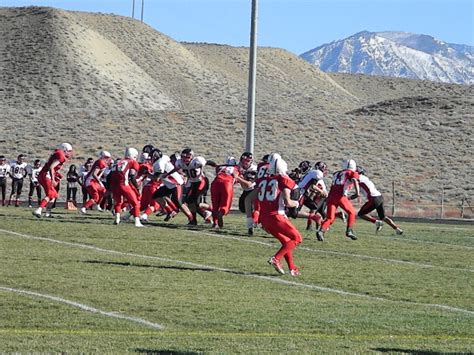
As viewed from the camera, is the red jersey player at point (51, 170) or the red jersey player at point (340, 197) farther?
the red jersey player at point (51, 170)

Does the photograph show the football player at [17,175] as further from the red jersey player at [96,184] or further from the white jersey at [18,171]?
the red jersey player at [96,184]

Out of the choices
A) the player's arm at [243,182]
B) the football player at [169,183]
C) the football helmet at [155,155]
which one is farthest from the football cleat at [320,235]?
the football helmet at [155,155]

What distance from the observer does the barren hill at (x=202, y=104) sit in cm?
6575

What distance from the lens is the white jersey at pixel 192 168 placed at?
2855 centimetres

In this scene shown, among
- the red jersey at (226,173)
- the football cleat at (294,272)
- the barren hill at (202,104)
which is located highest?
the barren hill at (202,104)

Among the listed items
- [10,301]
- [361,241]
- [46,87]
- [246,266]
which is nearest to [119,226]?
[361,241]

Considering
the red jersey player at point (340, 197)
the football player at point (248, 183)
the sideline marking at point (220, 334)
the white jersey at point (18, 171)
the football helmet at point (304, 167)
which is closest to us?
the sideline marking at point (220, 334)

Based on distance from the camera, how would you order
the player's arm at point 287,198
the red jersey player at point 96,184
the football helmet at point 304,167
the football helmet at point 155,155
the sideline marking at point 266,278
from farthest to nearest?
the red jersey player at point 96,184 < the football helmet at point 304,167 < the football helmet at point 155,155 < the player's arm at point 287,198 < the sideline marking at point 266,278

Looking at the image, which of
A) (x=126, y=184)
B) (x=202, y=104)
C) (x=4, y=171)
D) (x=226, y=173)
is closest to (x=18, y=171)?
(x=4, y=171)

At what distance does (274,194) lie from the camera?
58.1ft

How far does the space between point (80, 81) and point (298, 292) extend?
87.5 metres

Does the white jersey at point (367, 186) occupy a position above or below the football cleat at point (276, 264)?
above

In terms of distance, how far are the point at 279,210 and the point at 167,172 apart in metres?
10.9

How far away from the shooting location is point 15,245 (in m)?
20.8
